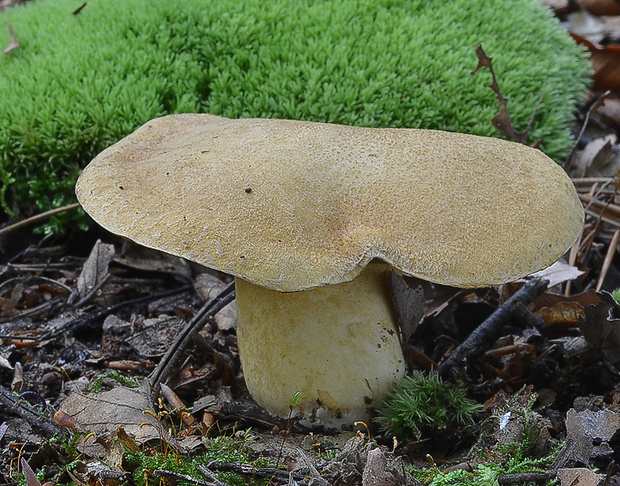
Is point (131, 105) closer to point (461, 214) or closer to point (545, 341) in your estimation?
point (461, 214)

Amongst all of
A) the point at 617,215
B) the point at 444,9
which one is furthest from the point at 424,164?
the point at 444,9

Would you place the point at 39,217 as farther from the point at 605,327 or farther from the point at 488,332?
the point at 605,327

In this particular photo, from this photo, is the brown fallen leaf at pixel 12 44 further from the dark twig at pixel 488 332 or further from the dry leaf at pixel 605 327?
the dry leaf at pixel 605 327

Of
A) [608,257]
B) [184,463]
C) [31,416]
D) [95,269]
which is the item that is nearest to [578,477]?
[184,463]

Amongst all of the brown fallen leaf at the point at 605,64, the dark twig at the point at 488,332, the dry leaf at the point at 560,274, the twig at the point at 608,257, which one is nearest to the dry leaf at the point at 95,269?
the dark twig at the point at 488,332

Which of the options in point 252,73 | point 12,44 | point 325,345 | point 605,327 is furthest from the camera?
point 12,44

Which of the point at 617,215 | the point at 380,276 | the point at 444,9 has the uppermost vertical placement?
the point at 444,9
